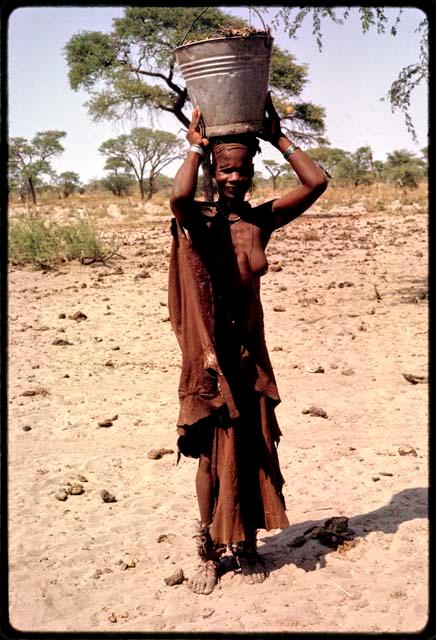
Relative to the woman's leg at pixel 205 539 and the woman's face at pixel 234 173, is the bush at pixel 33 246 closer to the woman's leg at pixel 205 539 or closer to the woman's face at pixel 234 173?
the woman's leg at pixel 205 539

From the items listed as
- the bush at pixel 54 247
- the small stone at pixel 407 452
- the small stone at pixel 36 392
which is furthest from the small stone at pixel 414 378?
the bush at pixel 54 247

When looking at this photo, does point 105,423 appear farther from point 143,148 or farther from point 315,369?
point 143,148

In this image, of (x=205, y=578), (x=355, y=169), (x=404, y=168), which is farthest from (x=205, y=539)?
(x=355, y=169)

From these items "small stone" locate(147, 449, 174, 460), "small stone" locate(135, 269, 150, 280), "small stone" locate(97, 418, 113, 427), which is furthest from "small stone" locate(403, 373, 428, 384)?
"small stone" locate(135, 269, 150, 280)

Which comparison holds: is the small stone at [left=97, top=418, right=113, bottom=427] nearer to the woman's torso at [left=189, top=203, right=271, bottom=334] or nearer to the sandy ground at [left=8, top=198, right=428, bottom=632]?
the sandy ground at [left=8, top=198, right=428, bottom=632]

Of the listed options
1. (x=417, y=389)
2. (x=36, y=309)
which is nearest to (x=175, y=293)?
(x=417, y=389)

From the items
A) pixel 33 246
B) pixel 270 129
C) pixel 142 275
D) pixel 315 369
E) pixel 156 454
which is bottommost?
pixel 156 454

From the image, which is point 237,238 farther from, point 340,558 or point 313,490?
point 313,490

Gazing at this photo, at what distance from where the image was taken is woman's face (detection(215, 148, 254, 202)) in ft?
9.29

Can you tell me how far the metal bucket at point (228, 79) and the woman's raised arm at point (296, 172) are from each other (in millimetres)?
98

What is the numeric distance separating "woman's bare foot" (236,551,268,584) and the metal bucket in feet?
5.81

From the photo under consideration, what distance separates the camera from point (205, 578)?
3.20 m

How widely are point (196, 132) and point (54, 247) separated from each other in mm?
8472

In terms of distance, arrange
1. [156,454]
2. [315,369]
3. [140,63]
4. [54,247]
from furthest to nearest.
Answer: [140,63] < [54,247] < [315,369] < [156,454]
